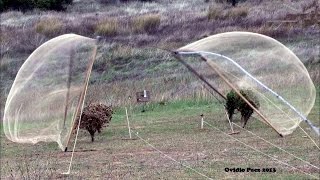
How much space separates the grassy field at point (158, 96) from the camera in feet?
45.2

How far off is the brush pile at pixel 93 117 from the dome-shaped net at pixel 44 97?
134 cm

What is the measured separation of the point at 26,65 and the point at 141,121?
23.0 ft

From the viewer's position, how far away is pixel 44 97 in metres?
15.7

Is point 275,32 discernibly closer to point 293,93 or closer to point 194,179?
point 293,93

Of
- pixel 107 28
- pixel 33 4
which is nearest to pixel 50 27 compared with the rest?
pixel 107 28

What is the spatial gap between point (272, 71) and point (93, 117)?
4.34m

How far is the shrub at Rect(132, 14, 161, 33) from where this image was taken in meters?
39.1

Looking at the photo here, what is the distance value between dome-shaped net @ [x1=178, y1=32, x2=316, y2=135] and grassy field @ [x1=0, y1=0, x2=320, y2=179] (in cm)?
66

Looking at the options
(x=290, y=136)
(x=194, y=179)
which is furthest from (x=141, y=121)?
(x=194, y=179)

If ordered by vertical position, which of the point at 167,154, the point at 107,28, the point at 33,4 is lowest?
the point at 107,28

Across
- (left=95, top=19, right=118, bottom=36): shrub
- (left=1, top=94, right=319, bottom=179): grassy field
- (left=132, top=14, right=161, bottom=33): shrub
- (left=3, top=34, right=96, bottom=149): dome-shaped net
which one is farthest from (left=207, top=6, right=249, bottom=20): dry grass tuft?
(left=3, top=34, right=96, bottom=149): dome-shaped net

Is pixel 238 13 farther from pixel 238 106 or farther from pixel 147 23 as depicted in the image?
pixel 238 106

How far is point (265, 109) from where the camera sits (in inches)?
632

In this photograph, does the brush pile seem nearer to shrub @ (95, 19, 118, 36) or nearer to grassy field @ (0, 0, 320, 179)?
grassy field @ (0, 0, 320, 179)
